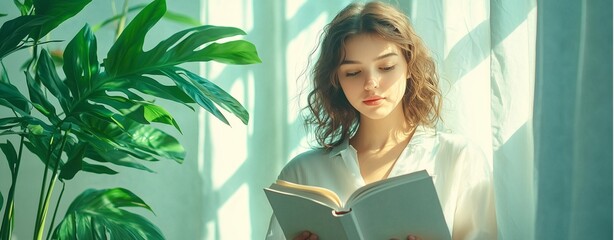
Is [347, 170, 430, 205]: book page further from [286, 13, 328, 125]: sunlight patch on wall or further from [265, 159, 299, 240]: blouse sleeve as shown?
[286, 13, 328, 125]: sunlight patch on wall

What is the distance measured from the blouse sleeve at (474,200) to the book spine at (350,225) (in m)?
0.33

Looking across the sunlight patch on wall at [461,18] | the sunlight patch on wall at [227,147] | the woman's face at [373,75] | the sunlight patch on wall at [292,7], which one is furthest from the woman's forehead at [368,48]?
the sunlight patch on wall at [227,147]

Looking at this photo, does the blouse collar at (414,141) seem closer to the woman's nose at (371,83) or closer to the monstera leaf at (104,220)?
the woman's nose at (371,83)

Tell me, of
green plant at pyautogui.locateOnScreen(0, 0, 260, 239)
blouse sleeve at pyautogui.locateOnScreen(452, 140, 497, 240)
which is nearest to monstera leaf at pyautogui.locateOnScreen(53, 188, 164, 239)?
green plant at pyautogui.locateOnScreen(0, 0, 260, 239)

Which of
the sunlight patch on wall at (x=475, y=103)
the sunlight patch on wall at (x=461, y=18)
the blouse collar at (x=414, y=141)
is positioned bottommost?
the blouse collar at (x=414, y=141)

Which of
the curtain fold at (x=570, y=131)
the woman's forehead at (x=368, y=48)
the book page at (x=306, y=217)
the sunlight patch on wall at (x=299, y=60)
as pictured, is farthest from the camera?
the sunlight patch on wall at (x=299, y=60)

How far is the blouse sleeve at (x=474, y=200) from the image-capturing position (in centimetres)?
207

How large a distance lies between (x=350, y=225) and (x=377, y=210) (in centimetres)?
7

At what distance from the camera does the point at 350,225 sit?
1.89m

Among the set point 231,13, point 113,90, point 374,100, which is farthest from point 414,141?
point 231,13

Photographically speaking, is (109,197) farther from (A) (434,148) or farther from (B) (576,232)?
(B) (576,232)

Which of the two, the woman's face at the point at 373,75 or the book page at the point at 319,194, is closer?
the book page at the point at 319,194

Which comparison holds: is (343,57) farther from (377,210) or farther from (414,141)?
(377,210)

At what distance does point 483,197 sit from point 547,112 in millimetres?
343
